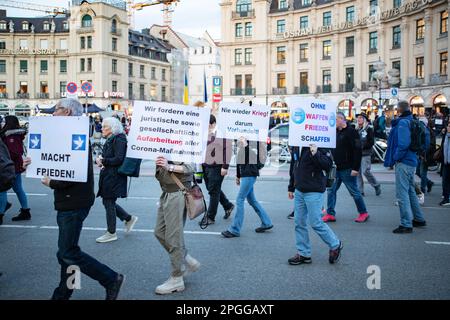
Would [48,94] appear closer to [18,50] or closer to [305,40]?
[18,50]

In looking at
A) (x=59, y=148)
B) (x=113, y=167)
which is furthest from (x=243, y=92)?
(x=59, y=148)

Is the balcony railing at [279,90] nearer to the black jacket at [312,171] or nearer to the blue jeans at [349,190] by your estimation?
the blue jeans at [349,190]

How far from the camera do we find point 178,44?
9050cm

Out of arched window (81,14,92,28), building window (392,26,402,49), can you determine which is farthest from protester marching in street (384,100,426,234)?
arched window (81,14,92,28)

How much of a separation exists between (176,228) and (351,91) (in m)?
49.9

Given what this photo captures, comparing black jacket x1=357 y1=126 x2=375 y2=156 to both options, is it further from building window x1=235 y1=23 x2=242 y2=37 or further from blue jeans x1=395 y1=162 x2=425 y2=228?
building window x1=235 y1=23 x2=242 y2=37

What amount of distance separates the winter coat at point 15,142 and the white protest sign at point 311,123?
507 cm

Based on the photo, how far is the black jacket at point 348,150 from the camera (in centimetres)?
860

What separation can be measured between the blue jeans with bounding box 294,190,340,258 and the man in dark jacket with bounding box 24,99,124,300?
2464 mm

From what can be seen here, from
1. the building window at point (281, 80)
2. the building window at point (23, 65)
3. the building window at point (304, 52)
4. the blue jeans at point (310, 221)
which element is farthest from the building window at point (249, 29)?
the blue jeans at point (310, 221)

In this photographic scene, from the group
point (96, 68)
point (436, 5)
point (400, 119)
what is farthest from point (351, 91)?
point (400, 119)

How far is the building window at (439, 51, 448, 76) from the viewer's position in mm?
39594

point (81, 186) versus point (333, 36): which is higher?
point (333, 36)

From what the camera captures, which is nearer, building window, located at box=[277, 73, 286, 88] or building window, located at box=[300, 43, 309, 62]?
building window, located at box=[300, 43, 309, 62]
